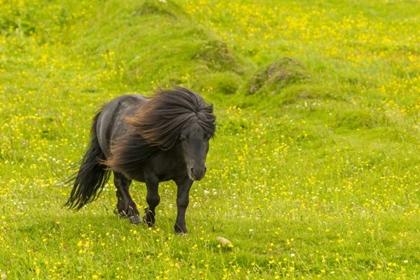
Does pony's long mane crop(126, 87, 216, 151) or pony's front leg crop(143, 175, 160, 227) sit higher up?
pony's long mane crop(126, 87, 216, 151)

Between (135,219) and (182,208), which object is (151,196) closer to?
(182,208)

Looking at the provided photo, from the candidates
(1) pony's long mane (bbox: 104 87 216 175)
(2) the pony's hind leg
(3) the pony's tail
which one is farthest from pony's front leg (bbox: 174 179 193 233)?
(3) the pony's tail

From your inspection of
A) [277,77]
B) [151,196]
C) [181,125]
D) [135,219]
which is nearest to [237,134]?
[277,77]

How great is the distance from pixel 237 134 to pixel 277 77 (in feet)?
11.6

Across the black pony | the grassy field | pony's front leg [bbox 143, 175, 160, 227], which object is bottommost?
the grassy field

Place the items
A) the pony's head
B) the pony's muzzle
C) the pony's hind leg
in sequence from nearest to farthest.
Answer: the pony's muzzle, the pony's head, the pony's hind leg

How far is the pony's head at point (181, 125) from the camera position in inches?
355

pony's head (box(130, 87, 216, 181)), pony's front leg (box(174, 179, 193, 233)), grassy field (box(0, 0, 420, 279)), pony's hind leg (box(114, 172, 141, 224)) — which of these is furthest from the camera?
pony's hind leg (box(114, 172, 141, 224))

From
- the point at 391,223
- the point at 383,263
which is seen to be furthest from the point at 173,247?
the point at 391,223

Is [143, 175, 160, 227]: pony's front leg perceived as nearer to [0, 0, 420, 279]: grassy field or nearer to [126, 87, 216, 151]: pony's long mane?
[0, 0, 420, 279]: grassy field

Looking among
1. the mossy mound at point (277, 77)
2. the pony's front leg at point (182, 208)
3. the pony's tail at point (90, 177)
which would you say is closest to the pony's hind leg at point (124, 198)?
the pony's tail at point (90, 177)

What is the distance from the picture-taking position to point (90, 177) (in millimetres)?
11539

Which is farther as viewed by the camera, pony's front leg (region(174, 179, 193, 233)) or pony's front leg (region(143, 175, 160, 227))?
pony's front leg (region(143, 175, 160, 227))

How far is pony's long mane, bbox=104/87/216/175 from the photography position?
9281 millimetres
